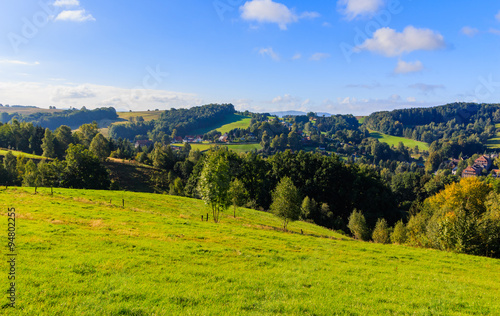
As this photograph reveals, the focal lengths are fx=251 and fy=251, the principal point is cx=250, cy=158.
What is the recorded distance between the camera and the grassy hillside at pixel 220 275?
11172mm

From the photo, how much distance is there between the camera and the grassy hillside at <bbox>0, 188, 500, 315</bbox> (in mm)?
11172

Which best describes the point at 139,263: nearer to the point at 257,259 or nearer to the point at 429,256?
the point at 257,259

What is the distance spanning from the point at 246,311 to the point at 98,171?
7612cm

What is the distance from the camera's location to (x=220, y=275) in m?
14.9

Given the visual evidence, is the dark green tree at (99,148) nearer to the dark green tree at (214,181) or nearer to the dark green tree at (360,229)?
the dark green tree at (214,181)

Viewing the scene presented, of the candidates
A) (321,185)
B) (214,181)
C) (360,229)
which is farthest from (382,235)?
(214,181)

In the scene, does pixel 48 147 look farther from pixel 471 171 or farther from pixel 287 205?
pixel 471 171

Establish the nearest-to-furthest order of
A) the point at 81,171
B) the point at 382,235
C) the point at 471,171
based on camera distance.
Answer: the point at 382,235 → the point at 81,171 → the point at 471,171

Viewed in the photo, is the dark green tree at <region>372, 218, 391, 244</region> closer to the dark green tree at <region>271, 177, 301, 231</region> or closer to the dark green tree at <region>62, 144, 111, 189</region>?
the dark green tree at <region>271, 177, 301, 231</region>

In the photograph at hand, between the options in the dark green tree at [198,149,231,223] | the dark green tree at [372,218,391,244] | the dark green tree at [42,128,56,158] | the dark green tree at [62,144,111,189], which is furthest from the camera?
the dark green tree at [42,128,56,158]

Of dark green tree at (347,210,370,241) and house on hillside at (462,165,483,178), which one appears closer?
dark green tree at (347,210,370,241)

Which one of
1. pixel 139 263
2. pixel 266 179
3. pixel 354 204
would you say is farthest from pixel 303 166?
pixel 139 263

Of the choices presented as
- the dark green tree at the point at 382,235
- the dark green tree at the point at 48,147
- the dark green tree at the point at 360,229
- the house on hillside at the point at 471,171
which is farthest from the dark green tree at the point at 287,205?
the house on hillside at the point at 471,171

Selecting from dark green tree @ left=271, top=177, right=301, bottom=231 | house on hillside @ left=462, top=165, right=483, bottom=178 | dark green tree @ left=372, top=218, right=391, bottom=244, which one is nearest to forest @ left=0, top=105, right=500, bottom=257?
dark green tree @ left=372, top=218, right=391, bottom=244
